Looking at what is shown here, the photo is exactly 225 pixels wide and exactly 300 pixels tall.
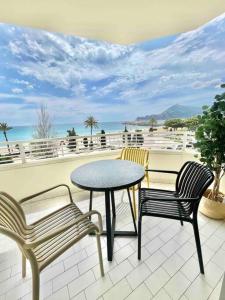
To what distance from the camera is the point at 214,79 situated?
20.1 metres

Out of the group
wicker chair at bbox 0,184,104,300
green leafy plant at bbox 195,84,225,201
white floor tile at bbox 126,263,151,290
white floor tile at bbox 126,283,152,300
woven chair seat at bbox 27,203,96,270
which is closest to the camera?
wicker chair at bbox 0,184,104,300

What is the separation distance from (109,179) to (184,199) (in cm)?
60

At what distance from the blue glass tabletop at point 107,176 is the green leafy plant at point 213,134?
760mm

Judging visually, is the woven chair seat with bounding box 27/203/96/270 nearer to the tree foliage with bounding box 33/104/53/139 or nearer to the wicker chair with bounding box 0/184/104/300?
the wicker chair with bounding box 0/184/104/300

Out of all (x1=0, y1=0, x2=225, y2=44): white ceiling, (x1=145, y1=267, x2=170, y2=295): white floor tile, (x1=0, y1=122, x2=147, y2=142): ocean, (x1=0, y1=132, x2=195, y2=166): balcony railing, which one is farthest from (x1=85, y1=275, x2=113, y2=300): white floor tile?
(x1=0, y1=122, x2=147, y2=142): ocean

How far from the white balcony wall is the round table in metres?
1.05

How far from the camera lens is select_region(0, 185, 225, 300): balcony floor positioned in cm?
116

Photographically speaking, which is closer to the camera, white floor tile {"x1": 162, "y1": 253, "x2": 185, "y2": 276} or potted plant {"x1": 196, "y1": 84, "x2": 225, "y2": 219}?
white floor tile {"x1": 162, "y1": 253, "x2": 185, "y2": 276}

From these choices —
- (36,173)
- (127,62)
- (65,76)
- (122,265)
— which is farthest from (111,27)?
(65,76)

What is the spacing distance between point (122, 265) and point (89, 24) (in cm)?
279

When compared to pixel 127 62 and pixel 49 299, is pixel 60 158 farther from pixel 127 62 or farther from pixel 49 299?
pixel 127 62

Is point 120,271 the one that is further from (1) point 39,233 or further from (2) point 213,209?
(2) point 213,209

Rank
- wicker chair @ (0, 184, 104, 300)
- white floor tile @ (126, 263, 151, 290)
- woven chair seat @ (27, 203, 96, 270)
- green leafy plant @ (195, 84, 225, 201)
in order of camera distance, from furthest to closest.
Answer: green leafy plant @ (195, 84, 225, 201)
white floor tile @ (126, 263, 151, 290)
woven chair seat @ (27, 203, 96, 270)
wicker chair @ (0, 184, 104, 300)

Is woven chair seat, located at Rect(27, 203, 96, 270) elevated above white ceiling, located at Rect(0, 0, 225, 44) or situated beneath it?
situated beneath
